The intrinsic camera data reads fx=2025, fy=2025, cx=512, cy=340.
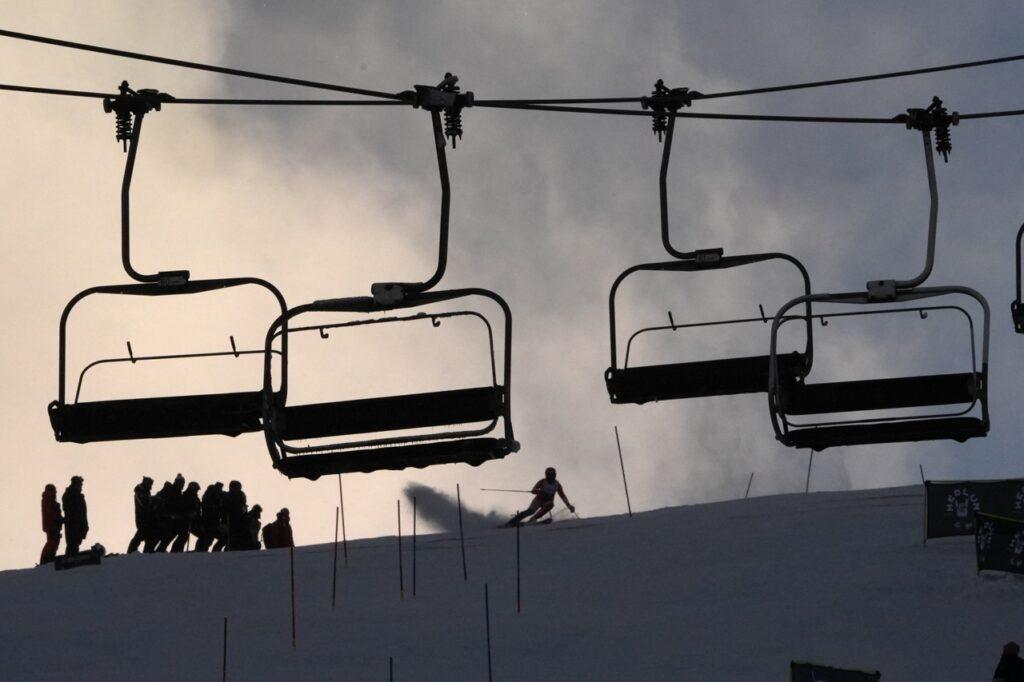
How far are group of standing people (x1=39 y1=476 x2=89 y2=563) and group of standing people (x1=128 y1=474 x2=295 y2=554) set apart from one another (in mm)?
712

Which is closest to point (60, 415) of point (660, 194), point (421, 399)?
point (421, 399)

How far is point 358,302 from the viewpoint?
1157cm

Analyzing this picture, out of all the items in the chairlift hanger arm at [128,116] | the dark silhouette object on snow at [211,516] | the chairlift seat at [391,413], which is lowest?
the dark silhouette object on snow at [211,516]

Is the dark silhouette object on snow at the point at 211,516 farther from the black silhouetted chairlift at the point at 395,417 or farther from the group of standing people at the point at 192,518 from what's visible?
the black silhouetted chairlift at the point at 395,417

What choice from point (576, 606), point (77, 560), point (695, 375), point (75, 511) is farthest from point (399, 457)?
point (77, 560)

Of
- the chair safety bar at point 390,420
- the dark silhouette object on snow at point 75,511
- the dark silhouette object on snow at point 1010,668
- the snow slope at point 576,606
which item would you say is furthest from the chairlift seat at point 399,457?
the dark silhouette object on snow at point 75,511

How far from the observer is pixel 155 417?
1173cm

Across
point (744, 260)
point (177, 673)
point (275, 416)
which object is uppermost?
point (744, 260)

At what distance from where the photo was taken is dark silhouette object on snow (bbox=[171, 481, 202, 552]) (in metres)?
25.2

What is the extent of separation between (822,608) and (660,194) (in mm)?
10048

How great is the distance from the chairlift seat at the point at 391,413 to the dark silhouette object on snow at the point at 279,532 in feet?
54.7

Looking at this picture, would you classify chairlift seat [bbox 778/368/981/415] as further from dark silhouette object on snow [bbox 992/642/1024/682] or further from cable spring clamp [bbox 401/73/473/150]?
dark silhouette object on snow [bbox 992/642/1024/682]

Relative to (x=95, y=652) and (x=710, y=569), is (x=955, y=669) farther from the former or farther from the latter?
(x=95, y=652)

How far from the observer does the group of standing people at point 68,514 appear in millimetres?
24328
